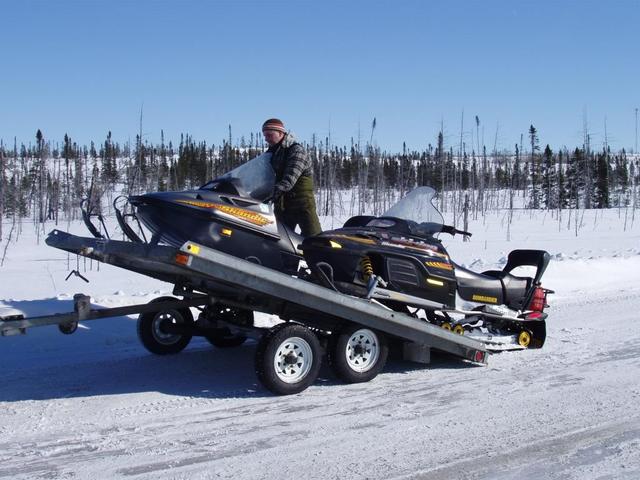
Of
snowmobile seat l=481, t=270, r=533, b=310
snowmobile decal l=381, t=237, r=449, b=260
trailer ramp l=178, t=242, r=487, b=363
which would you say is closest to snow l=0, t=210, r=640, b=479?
trailer ramp l=178, t=242, r=487, b=363

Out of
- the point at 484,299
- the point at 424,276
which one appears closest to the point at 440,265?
the point at 424,276

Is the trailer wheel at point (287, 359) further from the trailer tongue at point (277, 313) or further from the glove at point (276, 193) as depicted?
the glove at point (276, 193)

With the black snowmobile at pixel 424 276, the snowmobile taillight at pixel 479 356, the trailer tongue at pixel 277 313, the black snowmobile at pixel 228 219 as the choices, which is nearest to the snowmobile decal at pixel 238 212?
the black snowmobile at pixel 228 219

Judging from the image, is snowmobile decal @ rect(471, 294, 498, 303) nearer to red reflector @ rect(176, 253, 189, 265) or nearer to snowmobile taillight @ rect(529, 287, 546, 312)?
snowmobile taillight @ rect(529, 287, 546, 312)

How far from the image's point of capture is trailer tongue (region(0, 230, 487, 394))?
505cm

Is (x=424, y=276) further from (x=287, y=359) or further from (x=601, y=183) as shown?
(x=601, y=183)

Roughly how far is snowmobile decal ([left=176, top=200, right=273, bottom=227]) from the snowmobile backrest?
306 cm

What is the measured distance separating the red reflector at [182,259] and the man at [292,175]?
Answer: 196cm

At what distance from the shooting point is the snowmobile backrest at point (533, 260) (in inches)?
290

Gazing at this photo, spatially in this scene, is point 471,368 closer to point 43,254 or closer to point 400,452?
point 400,452

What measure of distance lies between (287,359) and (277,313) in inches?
19.7

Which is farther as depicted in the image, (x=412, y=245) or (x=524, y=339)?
(x=524, y=339)

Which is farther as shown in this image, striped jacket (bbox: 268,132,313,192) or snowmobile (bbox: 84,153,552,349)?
striped jacket (bbox: 268,132,313,192)

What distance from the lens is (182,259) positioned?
191 inches
